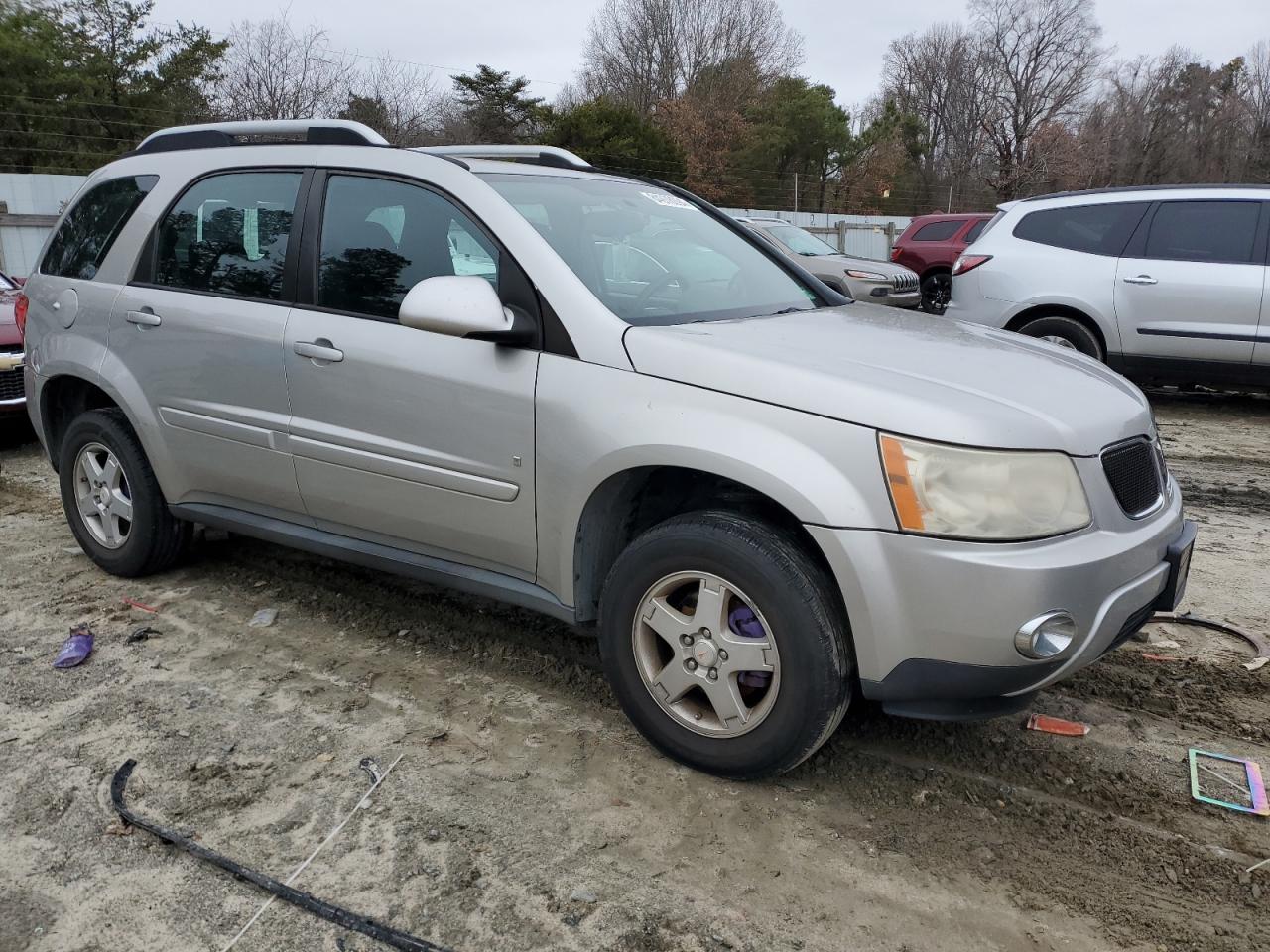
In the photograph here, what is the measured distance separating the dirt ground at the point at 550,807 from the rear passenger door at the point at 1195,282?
4.25 m

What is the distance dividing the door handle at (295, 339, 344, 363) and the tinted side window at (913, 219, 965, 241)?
14.5 metres

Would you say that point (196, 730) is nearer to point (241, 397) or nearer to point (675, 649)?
point (241, 397)

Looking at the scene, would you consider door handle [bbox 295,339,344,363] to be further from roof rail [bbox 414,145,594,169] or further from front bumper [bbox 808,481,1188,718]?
front bumper [bbox 808,481,1188,718]

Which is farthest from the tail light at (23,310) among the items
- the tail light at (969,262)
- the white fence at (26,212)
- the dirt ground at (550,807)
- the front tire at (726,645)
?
the white fence at (26,212)

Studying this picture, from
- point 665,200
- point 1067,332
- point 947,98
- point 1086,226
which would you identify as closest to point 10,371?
point 665,200

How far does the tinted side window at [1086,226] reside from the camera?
26.1 ft

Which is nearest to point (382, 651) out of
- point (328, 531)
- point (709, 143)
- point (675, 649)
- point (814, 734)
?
point (328, 531)

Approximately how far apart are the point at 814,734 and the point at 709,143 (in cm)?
3714

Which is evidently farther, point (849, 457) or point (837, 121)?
point (837, 121)

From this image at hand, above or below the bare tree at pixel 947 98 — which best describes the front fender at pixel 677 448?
below

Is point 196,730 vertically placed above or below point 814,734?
below

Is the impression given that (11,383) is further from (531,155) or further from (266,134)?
(531,155)

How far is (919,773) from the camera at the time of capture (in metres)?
2.91

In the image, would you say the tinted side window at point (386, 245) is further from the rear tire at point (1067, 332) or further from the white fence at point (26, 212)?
the white fence at point (26, 212)
